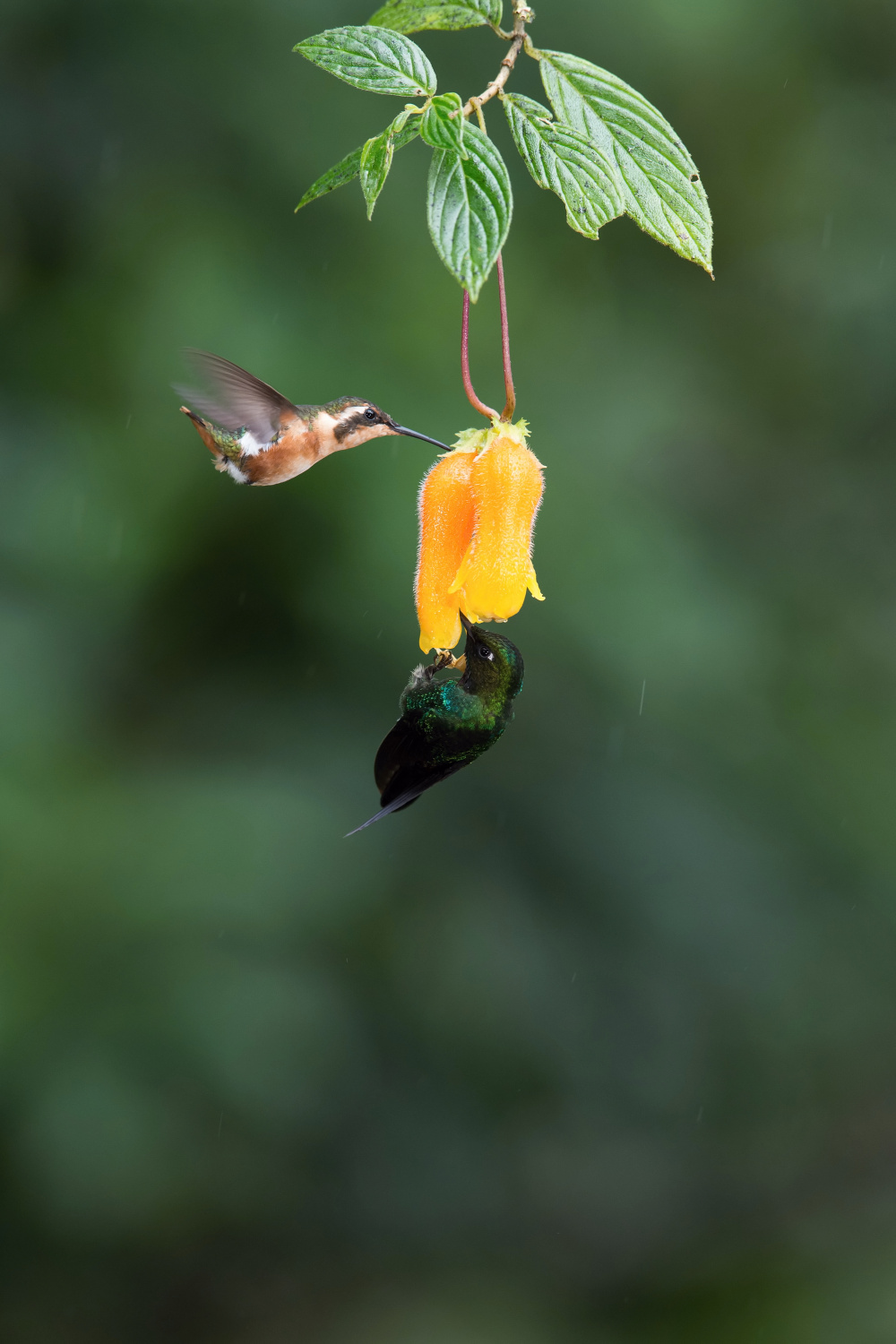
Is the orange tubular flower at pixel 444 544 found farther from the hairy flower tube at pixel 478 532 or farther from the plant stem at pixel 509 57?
the plant stem at pixel 509 57

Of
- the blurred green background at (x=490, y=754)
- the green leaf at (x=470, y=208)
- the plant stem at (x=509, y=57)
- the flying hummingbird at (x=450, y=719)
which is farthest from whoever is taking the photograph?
the blurred green background at (x=490, y=754)

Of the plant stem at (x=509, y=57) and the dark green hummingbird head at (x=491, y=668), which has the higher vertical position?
the plant stem at (x=509, y=57)

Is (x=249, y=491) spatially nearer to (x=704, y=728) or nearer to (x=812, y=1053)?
(x=704, y=728)

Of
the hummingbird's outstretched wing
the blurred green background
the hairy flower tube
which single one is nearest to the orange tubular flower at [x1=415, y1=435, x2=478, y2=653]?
the hairy flower tube

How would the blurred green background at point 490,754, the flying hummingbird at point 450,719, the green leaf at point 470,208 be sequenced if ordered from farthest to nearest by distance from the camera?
the blurred green background at point 490,754 < the flying hummingbird at point 450,719 < the green leaf at point 470,208

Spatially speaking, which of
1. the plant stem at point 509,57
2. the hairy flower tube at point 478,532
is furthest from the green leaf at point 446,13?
the hairy flower tube at point 478,532

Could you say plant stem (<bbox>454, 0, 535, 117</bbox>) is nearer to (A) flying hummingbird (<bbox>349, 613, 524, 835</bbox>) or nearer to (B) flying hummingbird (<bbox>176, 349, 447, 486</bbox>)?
(B) flying hummingbird (<bbox>176, 349, 447, 486</bbox>)

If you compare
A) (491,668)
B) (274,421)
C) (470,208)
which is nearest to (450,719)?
(491,668)
